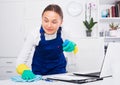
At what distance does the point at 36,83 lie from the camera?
1507 millimetres

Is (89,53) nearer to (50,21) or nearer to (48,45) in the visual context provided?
(48,45)

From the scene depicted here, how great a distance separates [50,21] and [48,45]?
0.25 m

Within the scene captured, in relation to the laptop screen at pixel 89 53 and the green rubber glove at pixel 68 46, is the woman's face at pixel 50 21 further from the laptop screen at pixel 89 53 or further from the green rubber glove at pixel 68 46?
the laptop screen at pixel 89 53

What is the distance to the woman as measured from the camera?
201cm

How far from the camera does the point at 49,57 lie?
86.7 inches

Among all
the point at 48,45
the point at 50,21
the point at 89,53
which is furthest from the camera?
the point at 89,53

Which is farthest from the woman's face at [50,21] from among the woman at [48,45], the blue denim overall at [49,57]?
the blue denim overall at [49,57]

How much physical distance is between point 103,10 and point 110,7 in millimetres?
131

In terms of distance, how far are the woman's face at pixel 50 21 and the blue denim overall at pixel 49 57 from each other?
15cm

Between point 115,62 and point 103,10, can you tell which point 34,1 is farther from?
point 115,62

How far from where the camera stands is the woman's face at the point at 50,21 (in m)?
2.00

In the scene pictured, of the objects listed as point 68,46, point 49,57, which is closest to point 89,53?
point 49,57

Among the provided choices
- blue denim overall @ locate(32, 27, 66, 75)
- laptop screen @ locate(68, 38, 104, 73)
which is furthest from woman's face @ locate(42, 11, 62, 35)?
laptop screen @ locate(68, 38, 104, 73)

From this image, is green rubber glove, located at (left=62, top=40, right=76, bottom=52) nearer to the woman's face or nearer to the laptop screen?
the woman's face
